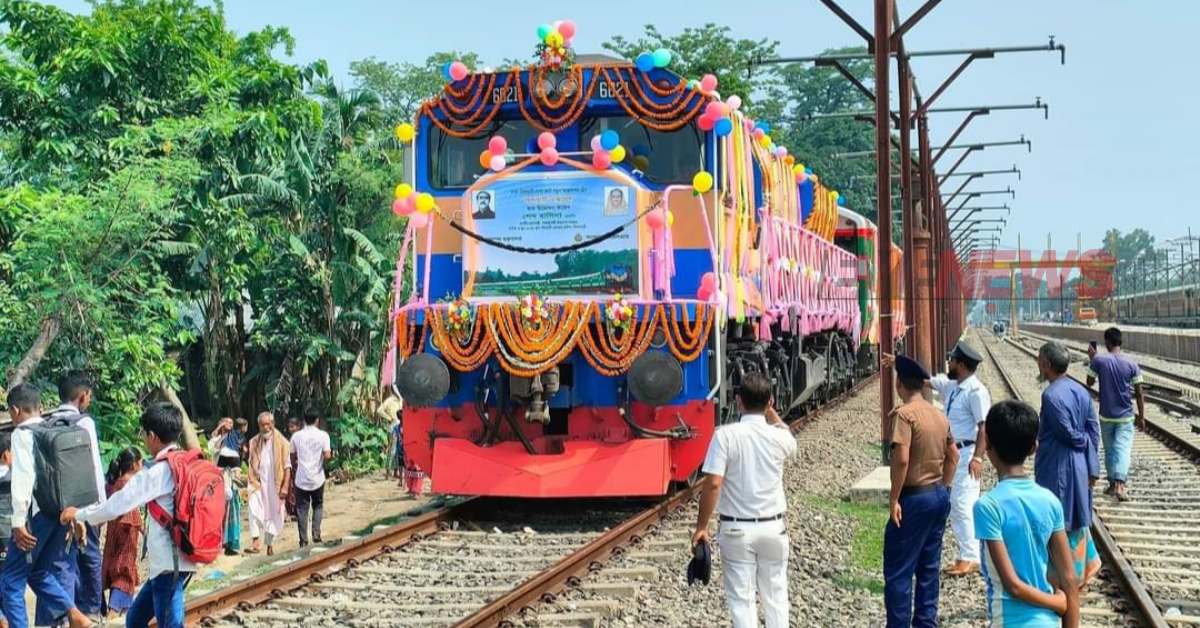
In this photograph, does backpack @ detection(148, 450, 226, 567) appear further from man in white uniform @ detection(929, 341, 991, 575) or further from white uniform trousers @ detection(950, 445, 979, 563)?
white uniform trousers @ detection(950, 445, 979, 563)

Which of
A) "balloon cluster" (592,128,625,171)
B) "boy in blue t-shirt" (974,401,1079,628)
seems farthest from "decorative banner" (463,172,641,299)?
"boy in blue t-shirt" (974,401,1079,628)

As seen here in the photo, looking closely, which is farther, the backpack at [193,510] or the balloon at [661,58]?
the balloon at [661,58]

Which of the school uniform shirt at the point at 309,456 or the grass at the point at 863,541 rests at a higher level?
the school uniform shirt at the point at 309,456

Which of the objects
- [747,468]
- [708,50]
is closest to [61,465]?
[747,468]

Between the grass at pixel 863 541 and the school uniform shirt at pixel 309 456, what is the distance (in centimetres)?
457

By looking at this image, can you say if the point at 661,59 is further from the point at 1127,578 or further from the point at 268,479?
the point at 1127,578

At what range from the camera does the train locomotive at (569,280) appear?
10.3 metres

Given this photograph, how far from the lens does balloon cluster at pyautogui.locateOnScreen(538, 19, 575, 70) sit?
11.0m

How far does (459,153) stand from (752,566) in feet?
21.2

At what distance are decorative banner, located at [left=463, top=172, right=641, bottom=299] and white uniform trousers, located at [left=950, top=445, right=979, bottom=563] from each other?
3.41 m

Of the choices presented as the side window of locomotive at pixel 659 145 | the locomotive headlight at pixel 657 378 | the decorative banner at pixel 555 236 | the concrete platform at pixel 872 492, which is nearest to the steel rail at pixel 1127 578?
the concrete platform at pixel 872 492

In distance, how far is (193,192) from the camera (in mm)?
17766

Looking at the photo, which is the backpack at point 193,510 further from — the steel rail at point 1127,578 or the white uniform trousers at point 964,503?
the steel rail at point 1127,578

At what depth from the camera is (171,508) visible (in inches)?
230
